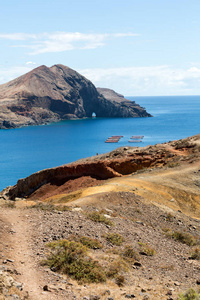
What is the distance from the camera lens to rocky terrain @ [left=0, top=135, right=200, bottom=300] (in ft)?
36.0

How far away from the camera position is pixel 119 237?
1580 centimetres

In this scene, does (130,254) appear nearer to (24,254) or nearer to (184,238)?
(24,254)

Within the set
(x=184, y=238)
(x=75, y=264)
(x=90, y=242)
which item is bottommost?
(x=184, y=238)

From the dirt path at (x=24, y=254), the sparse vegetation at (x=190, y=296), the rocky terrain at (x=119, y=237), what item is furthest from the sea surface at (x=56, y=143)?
the sparse vegetation at (x=190, y=296)

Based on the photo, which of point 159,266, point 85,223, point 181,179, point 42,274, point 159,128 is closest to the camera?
point 42,274

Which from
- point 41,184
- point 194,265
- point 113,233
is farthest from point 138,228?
point 41,184

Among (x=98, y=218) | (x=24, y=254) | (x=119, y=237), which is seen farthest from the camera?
(x=98, y=218)

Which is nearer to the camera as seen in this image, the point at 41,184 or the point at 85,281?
the point at 85,281

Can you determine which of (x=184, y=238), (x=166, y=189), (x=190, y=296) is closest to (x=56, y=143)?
(x=166, y=189)

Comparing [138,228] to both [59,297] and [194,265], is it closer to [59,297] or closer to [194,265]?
[194,265]

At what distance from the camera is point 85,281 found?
1140 centimetres

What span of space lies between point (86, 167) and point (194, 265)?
2414 cm

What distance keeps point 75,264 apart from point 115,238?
3.89m

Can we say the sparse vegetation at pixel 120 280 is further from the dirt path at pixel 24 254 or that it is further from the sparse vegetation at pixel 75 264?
the dirt path at pixel 24 254
